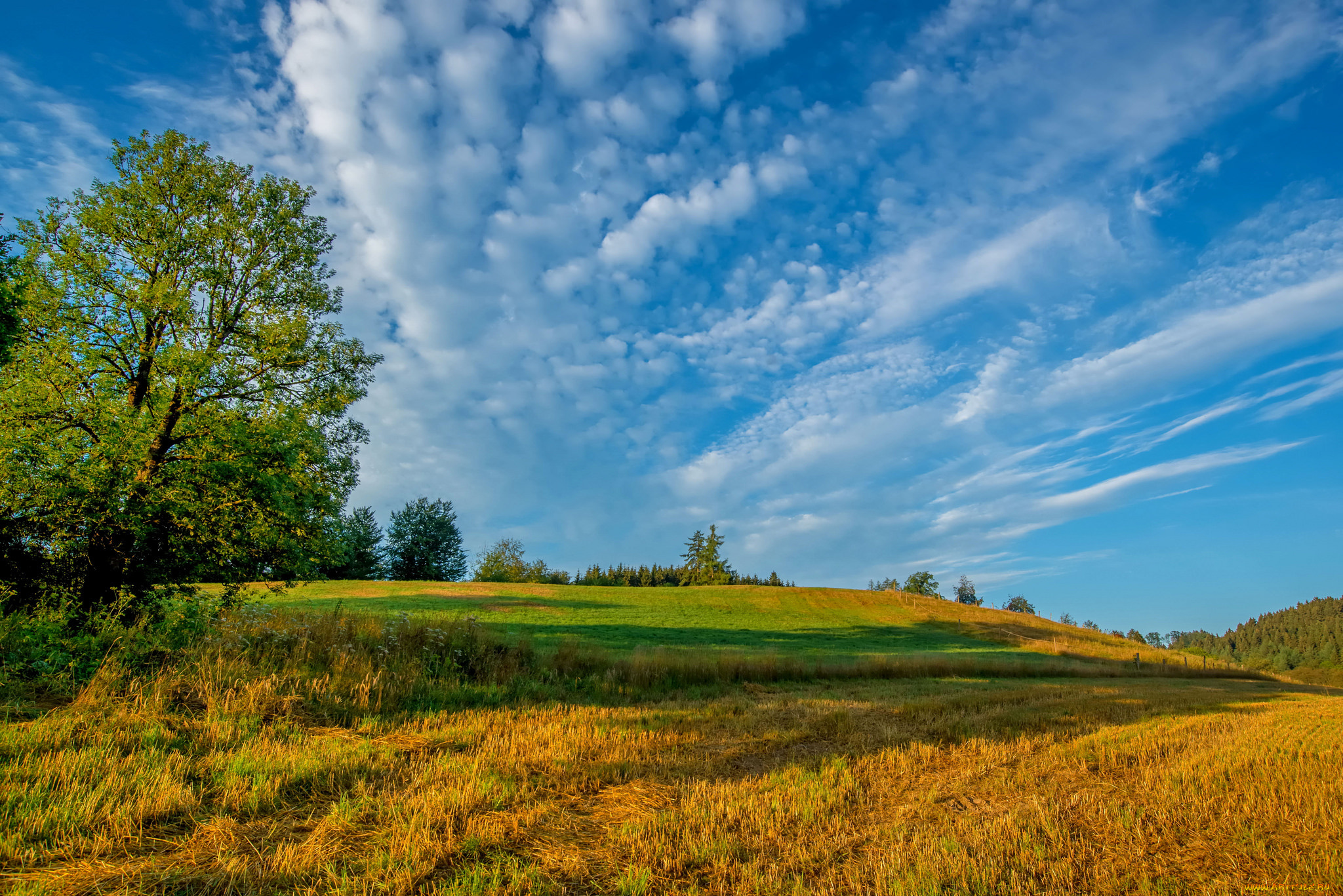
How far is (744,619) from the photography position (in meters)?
49.1

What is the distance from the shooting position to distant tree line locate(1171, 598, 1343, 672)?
134 metres

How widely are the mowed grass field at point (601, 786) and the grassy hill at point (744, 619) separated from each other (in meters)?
9.56

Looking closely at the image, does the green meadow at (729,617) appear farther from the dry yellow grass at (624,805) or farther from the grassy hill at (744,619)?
the dry yellow grass at (624,805)

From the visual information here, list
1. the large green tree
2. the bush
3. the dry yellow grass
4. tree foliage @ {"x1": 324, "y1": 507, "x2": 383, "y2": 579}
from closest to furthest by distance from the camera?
the dry yellow grass → the bush → the large green tree → tree foliage @ {"x1": 324, "y1": 507, "x2": 383, "y2": 579}

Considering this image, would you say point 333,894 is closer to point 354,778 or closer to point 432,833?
point 432,833

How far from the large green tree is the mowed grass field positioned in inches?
116

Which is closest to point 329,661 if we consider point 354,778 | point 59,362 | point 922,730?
point 354,778

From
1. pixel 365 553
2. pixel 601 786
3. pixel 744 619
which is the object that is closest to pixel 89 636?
pixel 601 786

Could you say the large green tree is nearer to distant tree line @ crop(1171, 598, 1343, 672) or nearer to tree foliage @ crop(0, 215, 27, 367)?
tree foliage @ crop(0, 215, 27, 367)

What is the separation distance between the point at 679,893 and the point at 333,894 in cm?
269

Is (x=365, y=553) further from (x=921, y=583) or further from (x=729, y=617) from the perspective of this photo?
(x=921, y=583)

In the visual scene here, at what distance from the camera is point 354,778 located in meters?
6.80

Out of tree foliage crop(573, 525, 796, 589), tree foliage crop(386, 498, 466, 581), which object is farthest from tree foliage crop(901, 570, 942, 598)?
tree foliage crop(386, 498, 466, 581)

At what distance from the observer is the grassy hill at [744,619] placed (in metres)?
33.1
